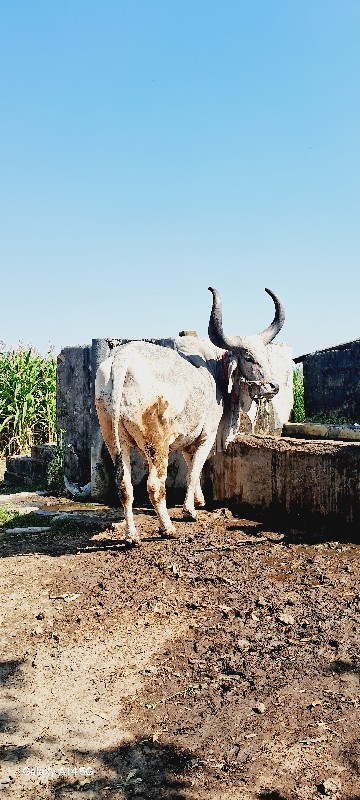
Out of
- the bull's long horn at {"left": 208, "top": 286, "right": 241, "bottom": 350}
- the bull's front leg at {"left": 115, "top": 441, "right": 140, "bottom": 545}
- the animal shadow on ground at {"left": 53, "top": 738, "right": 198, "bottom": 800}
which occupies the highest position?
the bull's long horn at {"left": 208, "top": 286, "right": 241, "bottom": 350}

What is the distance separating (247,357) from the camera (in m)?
6.38

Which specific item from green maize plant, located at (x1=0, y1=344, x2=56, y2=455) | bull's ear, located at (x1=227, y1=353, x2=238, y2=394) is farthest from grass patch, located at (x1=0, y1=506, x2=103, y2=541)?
green maize plant, located at (x1=0, y1=344, x2=56, y2=455)

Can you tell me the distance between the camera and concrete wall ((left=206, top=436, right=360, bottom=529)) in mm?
5688

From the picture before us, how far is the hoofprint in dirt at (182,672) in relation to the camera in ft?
8.09

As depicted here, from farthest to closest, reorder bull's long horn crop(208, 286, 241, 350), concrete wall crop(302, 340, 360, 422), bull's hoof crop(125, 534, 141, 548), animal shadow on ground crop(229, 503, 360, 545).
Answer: concrete wall crop(302, 340, 360, 422) < bull's long horn crop(208, 286, 241, 350) < animal shadow on ground crop(229, 503, 360, 545) < bull's hoof crop(125, 534, 141, 548)

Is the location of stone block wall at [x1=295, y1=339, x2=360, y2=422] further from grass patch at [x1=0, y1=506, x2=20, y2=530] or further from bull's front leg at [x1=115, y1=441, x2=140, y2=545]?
bull's front leg at [x1=115, y1=441, x2=140, y2=545]

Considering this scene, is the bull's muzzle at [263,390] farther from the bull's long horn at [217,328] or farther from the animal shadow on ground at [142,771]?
the animal shadow on ground at [142,771]

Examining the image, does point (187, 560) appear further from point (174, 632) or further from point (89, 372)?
point (89, 372)

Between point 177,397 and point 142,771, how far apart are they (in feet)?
11.9

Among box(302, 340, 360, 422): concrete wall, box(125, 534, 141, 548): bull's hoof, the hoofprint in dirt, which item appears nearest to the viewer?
the hoofprint in dirt

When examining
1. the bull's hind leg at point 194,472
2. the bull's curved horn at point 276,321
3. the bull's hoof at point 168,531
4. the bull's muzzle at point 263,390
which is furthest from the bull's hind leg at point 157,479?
the bull's curved horn at point 276,321

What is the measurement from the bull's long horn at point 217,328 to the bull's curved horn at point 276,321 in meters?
0.53

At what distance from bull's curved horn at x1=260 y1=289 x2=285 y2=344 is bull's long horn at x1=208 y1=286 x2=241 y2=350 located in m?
0.53

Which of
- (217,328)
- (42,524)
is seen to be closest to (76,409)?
(42,524)
